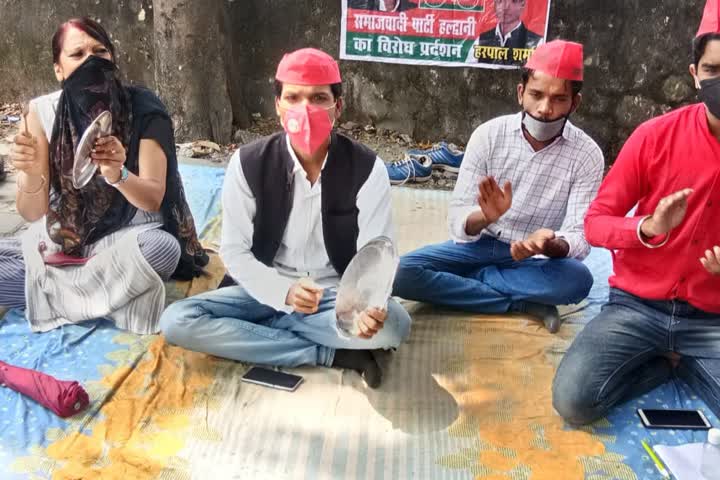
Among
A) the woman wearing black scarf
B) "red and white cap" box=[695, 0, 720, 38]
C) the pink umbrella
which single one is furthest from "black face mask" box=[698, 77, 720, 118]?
the pink umbrella

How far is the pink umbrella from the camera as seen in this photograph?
2090mm

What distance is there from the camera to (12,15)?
224 inches

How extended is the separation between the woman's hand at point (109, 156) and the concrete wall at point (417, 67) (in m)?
3.17

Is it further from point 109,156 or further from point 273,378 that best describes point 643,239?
point 109,156

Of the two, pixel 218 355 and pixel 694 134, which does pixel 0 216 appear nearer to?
pixel 218 355

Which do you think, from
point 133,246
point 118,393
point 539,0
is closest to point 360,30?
point 539,0

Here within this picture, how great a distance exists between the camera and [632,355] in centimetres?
223

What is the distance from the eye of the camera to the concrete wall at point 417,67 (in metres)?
4.75

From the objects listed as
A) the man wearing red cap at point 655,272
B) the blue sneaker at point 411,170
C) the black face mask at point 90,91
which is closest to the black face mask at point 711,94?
the man wearing red cap at point 655,272

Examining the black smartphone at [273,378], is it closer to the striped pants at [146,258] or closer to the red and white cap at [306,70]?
the striped pants at [146,258]

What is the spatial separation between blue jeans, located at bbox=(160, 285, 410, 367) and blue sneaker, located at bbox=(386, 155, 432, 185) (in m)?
2.11

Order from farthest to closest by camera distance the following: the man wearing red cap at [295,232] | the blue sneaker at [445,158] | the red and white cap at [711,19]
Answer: the blue sneaker at [445,158], the man wearing red cap at [295,232], the red and white cap at [711,19]

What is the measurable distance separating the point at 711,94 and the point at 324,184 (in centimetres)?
121

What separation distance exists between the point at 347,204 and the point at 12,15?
482 centimetres
